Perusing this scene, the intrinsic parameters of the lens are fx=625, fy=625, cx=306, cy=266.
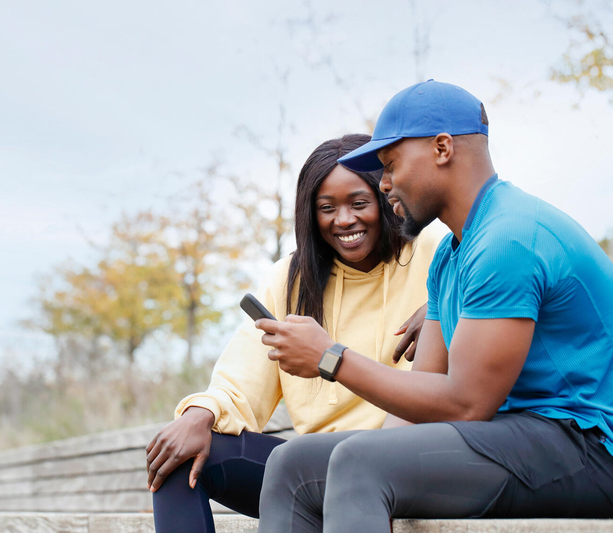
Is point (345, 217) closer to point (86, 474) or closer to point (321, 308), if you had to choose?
point (321, 308)

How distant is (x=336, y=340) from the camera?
2342 mm

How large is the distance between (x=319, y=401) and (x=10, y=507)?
20.2 feet

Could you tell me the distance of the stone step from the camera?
1.25 meters

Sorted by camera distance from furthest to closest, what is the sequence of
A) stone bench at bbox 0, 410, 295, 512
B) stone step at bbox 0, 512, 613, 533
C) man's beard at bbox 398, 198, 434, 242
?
stone bench at bbox 0, 410, 295, 512, man's beard at bbox 398, 198, 434, 242, stone step at bbox 0, 512, 613, 533

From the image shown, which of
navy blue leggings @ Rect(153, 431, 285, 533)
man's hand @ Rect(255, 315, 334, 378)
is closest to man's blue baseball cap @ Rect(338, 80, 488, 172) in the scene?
man's hand @ Rect(255, 315, 334, 378)

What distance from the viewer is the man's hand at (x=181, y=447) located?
75.6 inches

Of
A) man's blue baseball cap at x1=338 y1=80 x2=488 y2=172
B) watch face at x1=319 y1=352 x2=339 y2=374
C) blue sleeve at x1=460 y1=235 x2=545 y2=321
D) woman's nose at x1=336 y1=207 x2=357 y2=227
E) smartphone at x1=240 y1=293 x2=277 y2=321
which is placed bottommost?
watch face at x1=319 y1=352 x2=339 y2=374

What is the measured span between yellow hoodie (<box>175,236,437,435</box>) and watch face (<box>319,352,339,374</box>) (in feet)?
2.54

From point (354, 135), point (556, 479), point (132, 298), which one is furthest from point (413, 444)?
point (132, 298)

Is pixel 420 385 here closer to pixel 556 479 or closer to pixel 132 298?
pixel 556 479

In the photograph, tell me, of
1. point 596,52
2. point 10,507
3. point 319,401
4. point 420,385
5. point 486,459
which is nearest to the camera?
point 486,459

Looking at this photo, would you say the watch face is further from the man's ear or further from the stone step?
the man's ear

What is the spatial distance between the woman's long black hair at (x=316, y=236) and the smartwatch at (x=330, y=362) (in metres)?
0.87

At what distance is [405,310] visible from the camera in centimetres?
234
